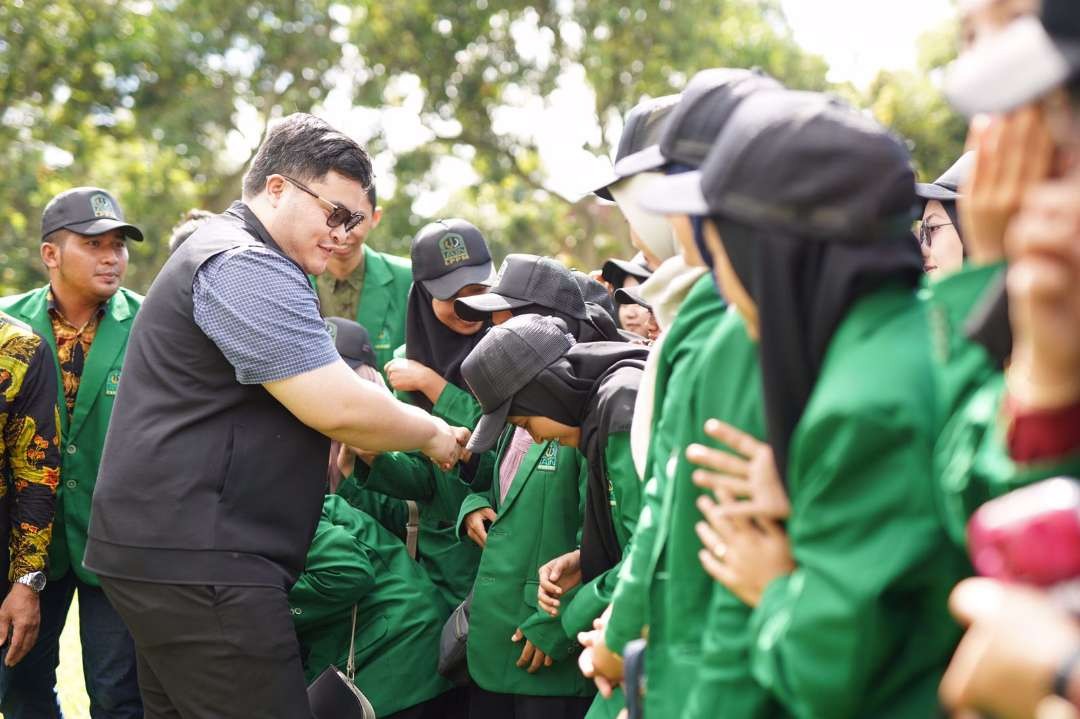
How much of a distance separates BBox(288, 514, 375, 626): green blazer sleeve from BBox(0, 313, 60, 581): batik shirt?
1.13 m

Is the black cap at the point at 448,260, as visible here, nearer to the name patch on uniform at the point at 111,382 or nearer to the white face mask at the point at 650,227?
the name patch on uniform at the point at 111,382

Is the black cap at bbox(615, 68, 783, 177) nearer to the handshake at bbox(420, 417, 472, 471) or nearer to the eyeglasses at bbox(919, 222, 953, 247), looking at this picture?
the handshake at bbox(420, 417, 472, 471)

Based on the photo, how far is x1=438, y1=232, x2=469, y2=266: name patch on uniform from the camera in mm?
4754

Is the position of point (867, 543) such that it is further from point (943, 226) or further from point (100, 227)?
point (100, 227)

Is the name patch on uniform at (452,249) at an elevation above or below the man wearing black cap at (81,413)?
above

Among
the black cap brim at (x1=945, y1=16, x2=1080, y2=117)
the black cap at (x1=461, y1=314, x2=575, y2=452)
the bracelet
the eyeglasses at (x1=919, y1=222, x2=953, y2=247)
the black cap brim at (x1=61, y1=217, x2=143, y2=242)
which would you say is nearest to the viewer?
the bracelet

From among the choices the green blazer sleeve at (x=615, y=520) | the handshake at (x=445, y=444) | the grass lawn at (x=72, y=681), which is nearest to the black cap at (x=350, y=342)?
the handshake at (x=445, y=444)

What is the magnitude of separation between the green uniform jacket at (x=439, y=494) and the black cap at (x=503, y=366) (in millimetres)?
925

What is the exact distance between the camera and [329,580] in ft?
13.3

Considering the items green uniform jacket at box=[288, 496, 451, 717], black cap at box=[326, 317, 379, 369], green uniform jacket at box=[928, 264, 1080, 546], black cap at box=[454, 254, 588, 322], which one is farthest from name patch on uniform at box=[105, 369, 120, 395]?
green uniform jacket at box=[928, 264, 1080, 546]

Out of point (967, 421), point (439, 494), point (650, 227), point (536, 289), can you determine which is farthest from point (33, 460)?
point (967, 421)

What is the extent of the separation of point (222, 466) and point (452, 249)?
1800mm

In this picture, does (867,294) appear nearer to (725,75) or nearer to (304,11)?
(725,75)

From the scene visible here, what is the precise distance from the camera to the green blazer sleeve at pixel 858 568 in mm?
1542
